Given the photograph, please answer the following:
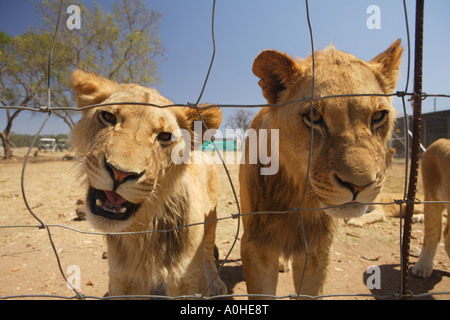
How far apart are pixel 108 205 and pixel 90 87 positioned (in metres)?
1.08

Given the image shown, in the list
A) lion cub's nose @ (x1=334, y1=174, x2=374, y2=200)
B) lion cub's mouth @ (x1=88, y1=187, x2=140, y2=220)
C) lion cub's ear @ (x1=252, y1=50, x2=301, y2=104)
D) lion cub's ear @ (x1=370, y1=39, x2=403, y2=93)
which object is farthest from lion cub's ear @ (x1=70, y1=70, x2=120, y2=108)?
lion cub's ear @ (x1=370, y1=39, x2=403, y2=93)

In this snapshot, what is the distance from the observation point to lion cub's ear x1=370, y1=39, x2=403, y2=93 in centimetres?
191

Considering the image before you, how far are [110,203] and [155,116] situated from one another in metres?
0.63

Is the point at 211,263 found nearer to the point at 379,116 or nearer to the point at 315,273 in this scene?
the point at 315,273

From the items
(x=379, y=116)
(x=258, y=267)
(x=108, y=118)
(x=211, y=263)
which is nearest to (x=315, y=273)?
(x=258, y=267)

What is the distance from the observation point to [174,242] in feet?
7.23

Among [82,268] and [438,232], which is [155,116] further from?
[438,232]

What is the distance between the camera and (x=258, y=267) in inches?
87.6

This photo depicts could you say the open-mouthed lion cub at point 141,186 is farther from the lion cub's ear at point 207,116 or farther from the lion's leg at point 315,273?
the lion's leg at point 315,273

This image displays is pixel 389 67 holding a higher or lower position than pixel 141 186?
higher

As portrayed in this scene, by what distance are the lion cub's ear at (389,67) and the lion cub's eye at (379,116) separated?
0.30 m

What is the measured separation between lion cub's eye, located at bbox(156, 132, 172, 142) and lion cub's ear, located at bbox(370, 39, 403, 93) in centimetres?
146

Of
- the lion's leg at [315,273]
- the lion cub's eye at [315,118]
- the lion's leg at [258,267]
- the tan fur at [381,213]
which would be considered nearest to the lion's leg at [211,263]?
the lion's leg at [258,267]
